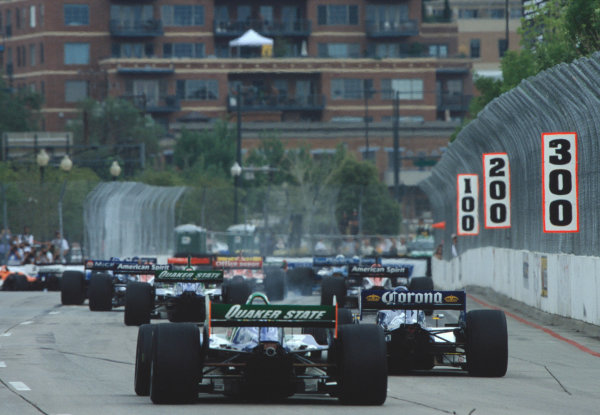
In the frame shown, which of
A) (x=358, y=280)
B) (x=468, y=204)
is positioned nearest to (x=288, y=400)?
(x=358, y=280)

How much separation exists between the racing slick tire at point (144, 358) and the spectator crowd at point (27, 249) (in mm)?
29166

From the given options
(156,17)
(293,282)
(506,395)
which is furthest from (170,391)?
(156,17)

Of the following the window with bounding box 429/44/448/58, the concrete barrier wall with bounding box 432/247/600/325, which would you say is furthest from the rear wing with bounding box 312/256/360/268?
the window with bounding box 429/44/448/58

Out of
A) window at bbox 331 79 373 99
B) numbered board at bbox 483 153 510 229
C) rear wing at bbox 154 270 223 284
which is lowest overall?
rear wing at bbox 154 270 223 284

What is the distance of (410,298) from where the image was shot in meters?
A: 14.0

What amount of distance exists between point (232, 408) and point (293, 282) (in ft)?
71.0

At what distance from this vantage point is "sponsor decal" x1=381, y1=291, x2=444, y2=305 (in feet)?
45.8

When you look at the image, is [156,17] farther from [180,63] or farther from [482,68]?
[482,68]

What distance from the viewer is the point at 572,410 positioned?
10.8m

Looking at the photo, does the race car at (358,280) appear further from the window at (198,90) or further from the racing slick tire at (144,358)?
the window at (198,90)

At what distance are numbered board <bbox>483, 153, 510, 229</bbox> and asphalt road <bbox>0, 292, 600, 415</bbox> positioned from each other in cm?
572

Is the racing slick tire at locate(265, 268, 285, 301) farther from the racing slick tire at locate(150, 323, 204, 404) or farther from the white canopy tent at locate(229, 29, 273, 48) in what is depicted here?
the white canopy tent at locate(229, 29, 273, 48)

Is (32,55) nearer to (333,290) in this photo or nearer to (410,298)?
(333,290)

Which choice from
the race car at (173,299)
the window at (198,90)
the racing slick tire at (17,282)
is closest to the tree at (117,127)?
the window at (198,90)
